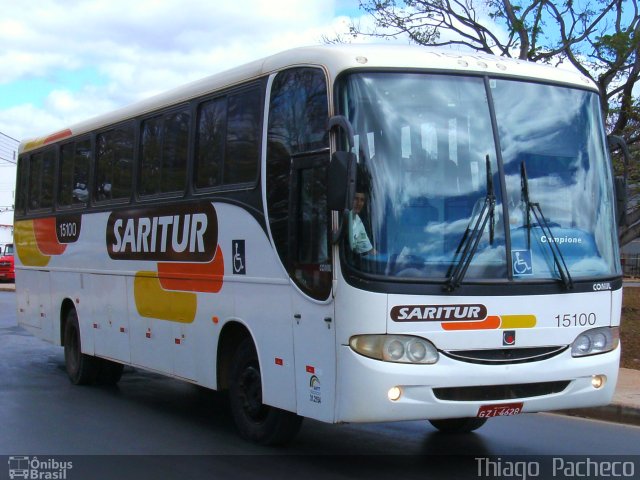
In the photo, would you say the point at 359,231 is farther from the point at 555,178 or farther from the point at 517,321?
the point at 555,178

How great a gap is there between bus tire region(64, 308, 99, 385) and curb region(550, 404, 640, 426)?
6104 mm

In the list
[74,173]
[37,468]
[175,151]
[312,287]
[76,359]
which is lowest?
[37,468]

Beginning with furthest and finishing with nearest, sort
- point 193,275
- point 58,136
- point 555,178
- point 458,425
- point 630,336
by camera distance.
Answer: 1. point 630,336
2. point 58,136
3. point 193,275
4. point 458,425
5. point 555,178

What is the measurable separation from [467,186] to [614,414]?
15.1ft

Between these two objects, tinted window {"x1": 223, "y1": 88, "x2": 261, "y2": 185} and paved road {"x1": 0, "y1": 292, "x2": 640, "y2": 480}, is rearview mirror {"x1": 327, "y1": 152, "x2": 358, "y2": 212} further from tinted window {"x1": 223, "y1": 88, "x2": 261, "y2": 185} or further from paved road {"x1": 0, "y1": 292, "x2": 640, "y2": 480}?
paved road {"x1": 0, "y1": 292, "x2": 640, "y2": 480}

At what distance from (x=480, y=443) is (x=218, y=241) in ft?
10.3

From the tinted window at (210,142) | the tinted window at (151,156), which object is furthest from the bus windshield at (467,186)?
the tinted window at (151,156)

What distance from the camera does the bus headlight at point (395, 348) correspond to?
6664 mm

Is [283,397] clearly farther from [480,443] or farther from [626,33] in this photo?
[626,33]

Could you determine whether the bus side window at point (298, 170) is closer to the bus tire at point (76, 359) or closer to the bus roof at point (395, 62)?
the bus roof at point (395, 62)

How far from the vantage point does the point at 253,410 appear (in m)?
8.36

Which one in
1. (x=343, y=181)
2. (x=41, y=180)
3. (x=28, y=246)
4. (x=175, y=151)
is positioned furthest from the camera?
(x=28, y=246)

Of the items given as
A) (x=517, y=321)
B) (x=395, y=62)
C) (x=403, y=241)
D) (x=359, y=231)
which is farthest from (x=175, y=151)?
(x=517, y=321)

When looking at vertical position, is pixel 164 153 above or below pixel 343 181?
above
